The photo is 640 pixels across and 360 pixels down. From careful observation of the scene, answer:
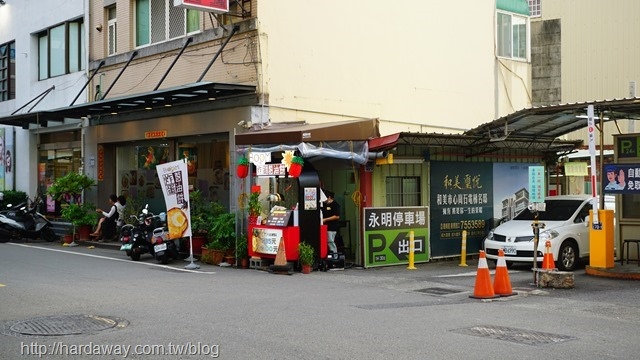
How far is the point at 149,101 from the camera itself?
62.7ft

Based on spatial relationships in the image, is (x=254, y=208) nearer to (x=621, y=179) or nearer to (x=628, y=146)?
(x=621, y=179)

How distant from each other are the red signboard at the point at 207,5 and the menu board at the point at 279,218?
532 cm

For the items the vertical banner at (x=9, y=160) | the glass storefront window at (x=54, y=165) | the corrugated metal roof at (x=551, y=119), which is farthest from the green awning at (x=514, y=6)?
the vertical banner at (x=9, y=160)

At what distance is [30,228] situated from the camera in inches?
870

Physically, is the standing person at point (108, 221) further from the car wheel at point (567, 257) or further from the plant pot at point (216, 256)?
the car wheel at point (567, 257)

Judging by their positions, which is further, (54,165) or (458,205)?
(54,165)

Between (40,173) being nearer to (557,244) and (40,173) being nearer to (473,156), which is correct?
(473,156)

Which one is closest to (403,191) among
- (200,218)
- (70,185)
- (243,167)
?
(243,167)

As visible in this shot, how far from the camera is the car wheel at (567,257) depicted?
15.8 metres

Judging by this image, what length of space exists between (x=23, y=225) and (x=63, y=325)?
14682 millimetres

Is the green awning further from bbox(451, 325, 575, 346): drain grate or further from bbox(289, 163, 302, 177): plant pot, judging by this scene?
bbox(451, 325, 575, 346): drain grate

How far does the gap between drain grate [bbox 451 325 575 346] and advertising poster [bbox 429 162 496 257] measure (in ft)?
29.1

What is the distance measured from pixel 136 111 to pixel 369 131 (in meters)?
8.35

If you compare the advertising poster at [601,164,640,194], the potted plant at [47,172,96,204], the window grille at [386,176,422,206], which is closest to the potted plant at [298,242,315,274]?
the window grille at [386,176,422,206]
